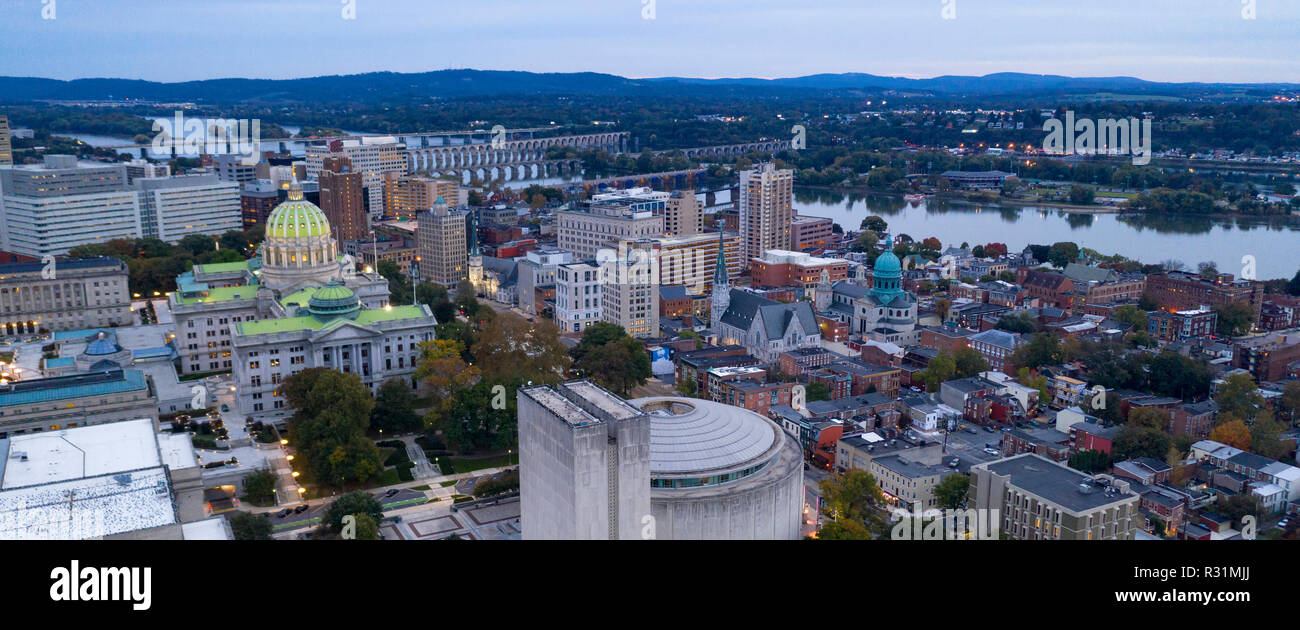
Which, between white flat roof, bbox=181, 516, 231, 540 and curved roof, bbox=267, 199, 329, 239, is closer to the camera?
white flat roof, bbox=181, 516, 231, 540

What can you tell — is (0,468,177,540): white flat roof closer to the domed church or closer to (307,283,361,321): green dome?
(307,283,361,321): green dome

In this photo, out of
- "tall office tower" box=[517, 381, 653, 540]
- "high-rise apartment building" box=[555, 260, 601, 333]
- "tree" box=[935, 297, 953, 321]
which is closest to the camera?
"tall office tower" box=[517, 381, 653, 540]

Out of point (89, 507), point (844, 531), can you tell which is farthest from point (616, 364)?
point (89, 507)

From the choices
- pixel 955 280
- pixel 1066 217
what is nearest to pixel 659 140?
pixel 1066 217

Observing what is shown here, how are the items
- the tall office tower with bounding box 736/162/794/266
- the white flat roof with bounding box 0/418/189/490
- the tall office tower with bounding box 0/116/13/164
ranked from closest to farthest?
1. the white flat roof with bounding box 0/418/189/490
2. the tall office tower with bounding box 736/162/794/266
3. the tall office tower with bounding box 0/116/13/164

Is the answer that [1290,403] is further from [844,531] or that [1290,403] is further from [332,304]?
[332,304]

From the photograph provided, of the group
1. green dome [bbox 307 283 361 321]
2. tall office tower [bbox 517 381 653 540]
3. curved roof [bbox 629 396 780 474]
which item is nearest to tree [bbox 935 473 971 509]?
curved roof [bbox 629 396 780 474]
